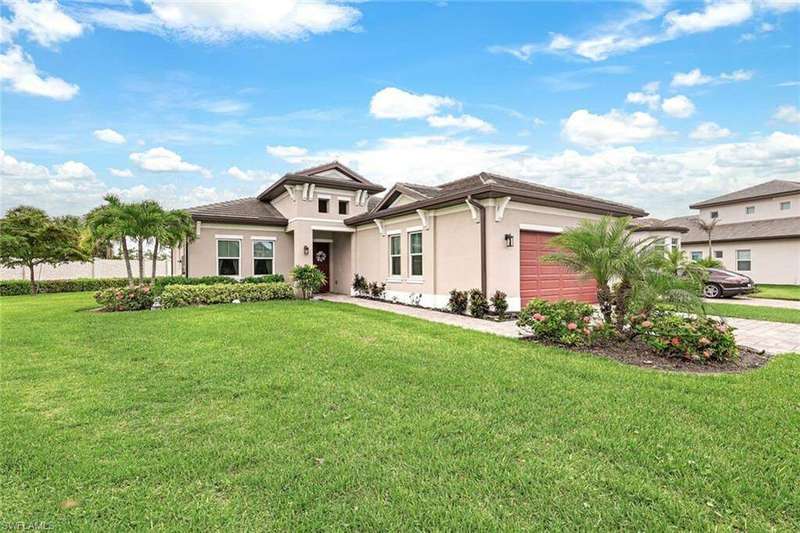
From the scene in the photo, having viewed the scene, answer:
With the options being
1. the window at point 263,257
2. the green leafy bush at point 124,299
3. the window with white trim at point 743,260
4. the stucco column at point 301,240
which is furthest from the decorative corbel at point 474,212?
the window with white trim at point 743,260

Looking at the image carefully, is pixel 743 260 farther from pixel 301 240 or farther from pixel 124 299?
pixel 124 299

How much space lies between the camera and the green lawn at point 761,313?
32.6 ft

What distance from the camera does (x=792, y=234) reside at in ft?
71.6

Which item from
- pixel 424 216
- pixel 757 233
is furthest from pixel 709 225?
pixel 424 216

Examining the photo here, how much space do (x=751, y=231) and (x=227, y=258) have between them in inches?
1170

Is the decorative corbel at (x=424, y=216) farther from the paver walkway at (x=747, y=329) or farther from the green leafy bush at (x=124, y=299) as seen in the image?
the green leafy bush at (x=124, y=299)

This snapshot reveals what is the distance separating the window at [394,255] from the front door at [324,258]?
487 cm

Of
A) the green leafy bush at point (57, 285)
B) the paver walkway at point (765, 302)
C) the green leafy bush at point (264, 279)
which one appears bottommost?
the paver walkway at point (765, 302)

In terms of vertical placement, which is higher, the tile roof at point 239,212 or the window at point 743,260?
the tile roof at point 239,212

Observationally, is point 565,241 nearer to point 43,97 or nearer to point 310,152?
point 43,97

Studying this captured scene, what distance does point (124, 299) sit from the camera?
11703 mm

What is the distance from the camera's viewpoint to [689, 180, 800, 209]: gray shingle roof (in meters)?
24.4

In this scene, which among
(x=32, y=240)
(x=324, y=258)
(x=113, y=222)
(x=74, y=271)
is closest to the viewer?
(x=113, y=222)

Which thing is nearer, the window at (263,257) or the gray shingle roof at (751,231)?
the window at (263,257)
